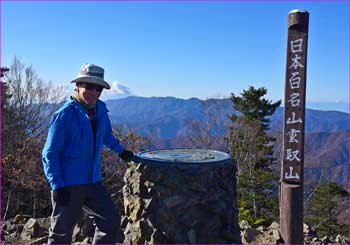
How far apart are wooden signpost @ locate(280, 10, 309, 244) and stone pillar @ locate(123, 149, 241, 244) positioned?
1.24 m

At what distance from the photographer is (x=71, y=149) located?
265cm

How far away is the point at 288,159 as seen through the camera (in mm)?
4238

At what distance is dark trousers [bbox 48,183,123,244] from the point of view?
8.70 feet

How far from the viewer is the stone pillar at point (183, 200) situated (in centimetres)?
299

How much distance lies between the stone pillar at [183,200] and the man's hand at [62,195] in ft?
2.34

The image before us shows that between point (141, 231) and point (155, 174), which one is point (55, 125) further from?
point (141, 231)

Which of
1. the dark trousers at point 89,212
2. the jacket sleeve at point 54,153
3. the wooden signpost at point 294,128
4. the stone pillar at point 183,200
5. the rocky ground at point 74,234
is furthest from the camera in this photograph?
the rocky ground at point 74,234

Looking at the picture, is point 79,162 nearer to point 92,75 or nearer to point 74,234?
point 92,75

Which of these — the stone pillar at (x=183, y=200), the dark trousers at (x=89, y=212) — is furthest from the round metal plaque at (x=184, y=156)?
the dark trousers at (x=89, y=212)

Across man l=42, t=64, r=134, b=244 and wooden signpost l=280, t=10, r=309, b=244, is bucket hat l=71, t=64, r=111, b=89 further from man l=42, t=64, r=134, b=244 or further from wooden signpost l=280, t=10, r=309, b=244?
wooden signpost l=280, t=10, r=309, b=244

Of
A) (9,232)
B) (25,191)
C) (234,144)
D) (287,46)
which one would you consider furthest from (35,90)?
(287,46)

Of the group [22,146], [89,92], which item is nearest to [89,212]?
[89,92]

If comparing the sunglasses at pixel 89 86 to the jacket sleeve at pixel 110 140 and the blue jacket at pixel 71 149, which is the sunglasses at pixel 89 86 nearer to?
the blue jacket at pixel 71 149

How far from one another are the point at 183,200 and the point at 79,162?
896 millimetres
